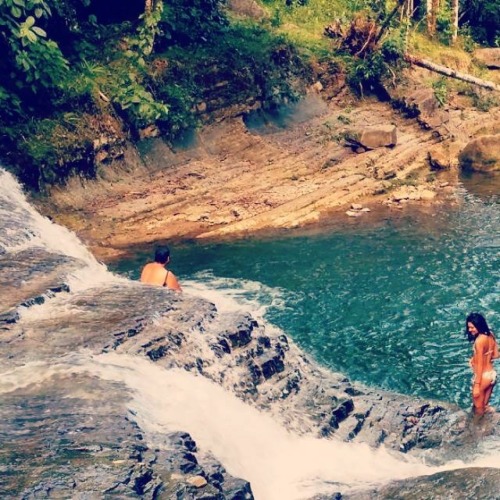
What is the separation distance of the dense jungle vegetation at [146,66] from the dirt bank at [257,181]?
588mm

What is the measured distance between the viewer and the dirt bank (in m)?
15.2

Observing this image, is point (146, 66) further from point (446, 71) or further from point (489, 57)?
point (489, 57)

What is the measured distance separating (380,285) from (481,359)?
451 cm

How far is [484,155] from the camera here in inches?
784

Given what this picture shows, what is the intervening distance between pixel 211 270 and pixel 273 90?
308 inches

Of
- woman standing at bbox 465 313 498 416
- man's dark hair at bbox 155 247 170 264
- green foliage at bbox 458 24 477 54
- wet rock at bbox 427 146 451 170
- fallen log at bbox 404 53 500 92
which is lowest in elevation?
wet rock at bbox 427 146 451 170

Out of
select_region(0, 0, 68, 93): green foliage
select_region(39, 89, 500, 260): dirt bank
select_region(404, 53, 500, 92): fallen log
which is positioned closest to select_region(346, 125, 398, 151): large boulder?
select_region(39, 89, 500, 260): dirt bank

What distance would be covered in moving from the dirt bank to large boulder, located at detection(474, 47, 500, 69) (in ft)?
20.1

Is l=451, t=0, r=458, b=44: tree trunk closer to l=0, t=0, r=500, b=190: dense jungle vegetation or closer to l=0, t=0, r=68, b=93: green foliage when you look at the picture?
l=0, t=0, r=500, b=190: dense jungle vegetation

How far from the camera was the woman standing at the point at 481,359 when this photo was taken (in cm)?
752

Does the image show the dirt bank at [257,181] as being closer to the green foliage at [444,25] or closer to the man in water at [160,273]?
the man in water at [160,273]

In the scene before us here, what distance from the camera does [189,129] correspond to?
17391 millimetres

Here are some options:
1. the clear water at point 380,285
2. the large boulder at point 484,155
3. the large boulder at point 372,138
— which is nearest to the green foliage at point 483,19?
the large boulder at point 484,155

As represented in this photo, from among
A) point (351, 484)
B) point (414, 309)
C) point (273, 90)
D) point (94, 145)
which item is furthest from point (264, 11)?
point (351, 484)
